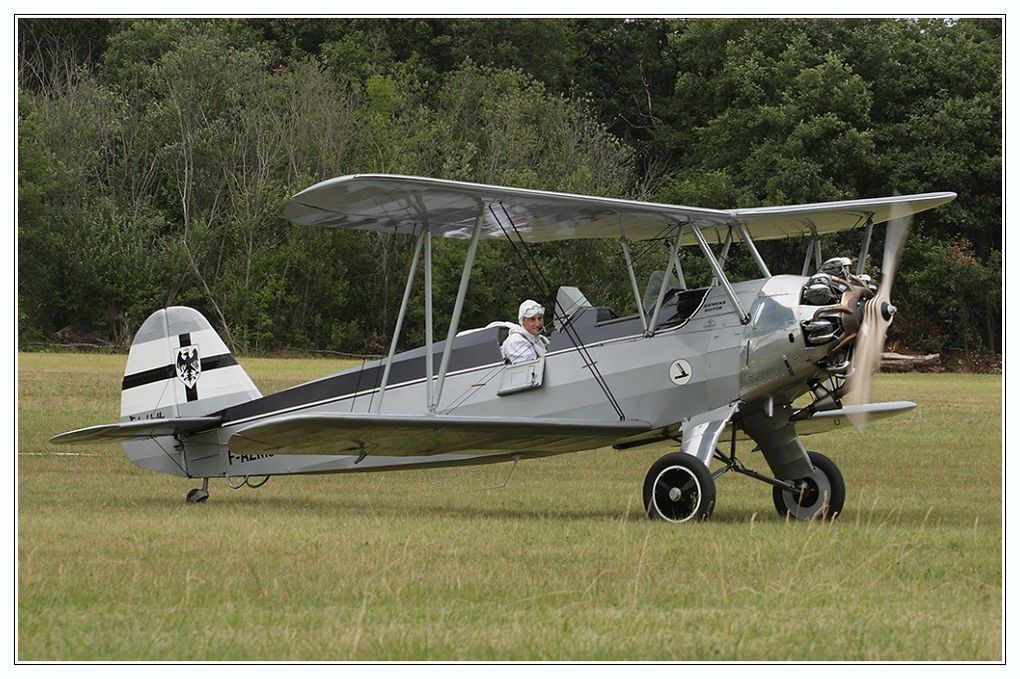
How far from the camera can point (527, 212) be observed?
42.3 feet

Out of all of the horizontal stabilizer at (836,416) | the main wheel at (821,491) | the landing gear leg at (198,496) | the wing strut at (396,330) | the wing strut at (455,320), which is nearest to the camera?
the wing strut at (455,320)

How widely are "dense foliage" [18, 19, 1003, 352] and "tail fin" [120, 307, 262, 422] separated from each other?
2356 centimetres

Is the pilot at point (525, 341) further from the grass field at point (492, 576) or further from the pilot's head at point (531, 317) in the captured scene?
the grass field at point (492, 576)

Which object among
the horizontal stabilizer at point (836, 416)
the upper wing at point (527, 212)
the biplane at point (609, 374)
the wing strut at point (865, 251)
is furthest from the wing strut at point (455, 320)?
the horizontal stabilizer at point (836, 416)

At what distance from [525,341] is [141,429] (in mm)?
3645

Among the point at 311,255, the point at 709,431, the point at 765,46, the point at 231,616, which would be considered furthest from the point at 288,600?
the point at 765,46

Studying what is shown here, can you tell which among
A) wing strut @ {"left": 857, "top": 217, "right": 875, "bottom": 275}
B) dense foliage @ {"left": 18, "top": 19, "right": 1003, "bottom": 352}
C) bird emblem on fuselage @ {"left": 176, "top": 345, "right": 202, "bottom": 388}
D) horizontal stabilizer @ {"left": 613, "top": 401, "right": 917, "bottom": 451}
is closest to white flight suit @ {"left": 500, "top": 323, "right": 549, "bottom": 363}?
horizontal stabilizer @ {"left": 613, "top": 401, "right": 917, "bottom": 451}

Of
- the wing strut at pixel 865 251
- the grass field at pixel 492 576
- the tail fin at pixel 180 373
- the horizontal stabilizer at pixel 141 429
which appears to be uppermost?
the wing strut at pixel 865 251

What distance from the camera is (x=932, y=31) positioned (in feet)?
166

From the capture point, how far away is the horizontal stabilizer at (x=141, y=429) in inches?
487

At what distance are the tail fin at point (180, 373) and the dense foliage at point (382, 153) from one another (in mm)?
23558

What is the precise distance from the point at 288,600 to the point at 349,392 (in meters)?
5.82

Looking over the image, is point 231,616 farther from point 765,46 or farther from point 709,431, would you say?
point 765,46

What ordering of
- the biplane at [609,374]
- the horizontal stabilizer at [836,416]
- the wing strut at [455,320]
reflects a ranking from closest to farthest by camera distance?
the biplane at [609,374] < the wing strut at [455,320] < the horizontal stabilizer at [836,416]
